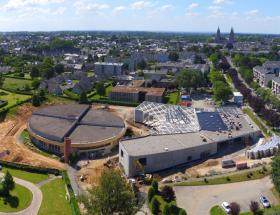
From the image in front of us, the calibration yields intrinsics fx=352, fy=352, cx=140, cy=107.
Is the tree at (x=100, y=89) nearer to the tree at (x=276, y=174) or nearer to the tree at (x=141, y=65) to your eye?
the tree at (x=141, y=65)

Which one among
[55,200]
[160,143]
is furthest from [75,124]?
[55,200]

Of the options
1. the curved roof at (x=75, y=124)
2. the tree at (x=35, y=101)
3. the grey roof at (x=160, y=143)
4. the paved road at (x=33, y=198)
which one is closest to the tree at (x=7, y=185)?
the paved road at (x=33, y=198)

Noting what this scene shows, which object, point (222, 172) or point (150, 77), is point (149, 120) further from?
point (150, 77)

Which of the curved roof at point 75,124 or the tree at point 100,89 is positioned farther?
the tree at point 100,89

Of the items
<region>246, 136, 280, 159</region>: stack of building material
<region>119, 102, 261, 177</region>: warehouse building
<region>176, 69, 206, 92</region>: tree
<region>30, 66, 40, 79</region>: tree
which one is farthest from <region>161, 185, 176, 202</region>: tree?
<region>30, 66, 40, 79</region>: tree

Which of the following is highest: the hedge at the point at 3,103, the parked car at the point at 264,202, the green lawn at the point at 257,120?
the hedge at the point at 3,103

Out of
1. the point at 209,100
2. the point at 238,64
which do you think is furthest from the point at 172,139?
the point at 238,64
